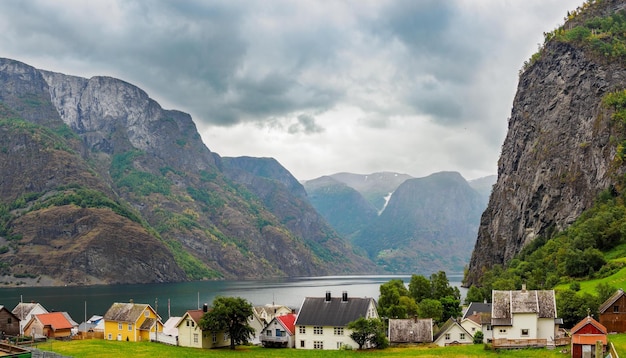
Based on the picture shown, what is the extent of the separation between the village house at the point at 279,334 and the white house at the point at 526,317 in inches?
1187

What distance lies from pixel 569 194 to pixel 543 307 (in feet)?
363

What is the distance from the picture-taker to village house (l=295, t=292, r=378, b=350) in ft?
290

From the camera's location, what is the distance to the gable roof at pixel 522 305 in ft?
255

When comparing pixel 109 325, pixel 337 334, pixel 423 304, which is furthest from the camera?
pixel 423 304

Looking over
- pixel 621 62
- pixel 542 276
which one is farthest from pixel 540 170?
pixel 542 276

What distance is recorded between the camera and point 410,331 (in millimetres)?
89250

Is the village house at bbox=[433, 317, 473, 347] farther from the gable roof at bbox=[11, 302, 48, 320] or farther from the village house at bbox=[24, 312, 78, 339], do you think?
the gable roof at bbox=[11, 302, 48, 320]

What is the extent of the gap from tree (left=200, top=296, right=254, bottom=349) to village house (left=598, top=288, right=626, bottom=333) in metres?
46.8

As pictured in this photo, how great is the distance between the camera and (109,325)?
10494cm

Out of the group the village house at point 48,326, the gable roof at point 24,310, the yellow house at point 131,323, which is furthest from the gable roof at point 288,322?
the gable roof at point 24,310

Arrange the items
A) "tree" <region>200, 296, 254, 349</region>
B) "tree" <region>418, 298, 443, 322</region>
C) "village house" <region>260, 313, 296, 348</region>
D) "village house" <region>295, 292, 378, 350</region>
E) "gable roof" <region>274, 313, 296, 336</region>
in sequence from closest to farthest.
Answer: "tree" <region>200, 296, 254, 349</region> < "village house" <region>295, 292, 378, 350</region> < "village house" <region>260, 313, 296, 348</region> < "gable roof" <region>274, 313, 296, 336</region> < "tree" <region>418, 298, 443, 322</region>

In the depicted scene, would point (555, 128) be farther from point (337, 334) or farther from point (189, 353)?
point (189, 353)

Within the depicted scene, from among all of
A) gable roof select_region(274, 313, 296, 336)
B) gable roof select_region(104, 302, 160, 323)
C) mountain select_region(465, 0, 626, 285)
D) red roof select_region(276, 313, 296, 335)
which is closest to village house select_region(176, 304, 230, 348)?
gable roof select_region(274, 313, 296, 336)

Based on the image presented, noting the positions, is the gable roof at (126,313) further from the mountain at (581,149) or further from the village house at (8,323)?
the mountain at (581,149)
